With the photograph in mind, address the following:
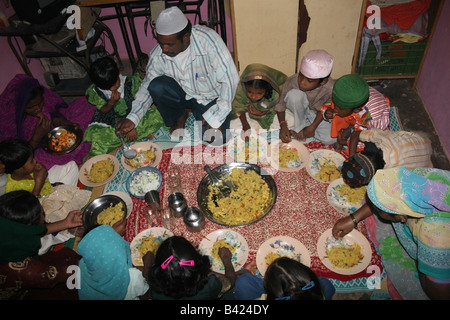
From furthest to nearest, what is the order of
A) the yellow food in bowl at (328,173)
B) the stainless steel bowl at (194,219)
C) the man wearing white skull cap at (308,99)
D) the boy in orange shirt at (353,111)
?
the man wearing white skull cap at (308,99) < the yellow food in bowl at (328,173) < the boy in orange shirt at (353,111) < the stainless steel bowl at (194,219)

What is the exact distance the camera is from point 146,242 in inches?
112

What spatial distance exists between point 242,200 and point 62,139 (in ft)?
8.61

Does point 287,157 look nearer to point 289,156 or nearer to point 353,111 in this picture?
point 289,156

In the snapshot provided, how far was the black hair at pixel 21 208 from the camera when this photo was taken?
2545mm

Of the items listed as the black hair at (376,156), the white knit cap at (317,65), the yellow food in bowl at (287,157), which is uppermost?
the white knit cap at (317,65)

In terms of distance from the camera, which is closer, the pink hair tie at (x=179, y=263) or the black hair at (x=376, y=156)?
the pink hair tie at (x=179, y=263)

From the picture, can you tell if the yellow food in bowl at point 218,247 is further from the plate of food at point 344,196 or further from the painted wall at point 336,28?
the painted wall at point 336,28

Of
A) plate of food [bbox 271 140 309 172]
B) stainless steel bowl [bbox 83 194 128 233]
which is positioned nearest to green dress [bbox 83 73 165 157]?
stainless steel bowl [bbox 83 194 128 233]

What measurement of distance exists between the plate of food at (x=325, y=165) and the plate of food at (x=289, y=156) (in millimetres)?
82

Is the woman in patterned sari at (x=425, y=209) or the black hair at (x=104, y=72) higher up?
the black hair at (x=104, y=72)

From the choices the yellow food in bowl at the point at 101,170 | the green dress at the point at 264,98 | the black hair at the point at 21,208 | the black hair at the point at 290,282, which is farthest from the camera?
the green dress at the point at 264,98

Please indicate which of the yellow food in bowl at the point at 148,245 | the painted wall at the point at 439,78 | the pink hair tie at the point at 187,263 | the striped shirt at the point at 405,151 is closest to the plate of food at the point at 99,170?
the yellow food in bowl at the point at 148,245

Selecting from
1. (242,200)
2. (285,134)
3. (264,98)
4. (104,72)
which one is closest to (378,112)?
(285,134)

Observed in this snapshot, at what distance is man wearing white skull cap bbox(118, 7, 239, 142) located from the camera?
3.25 meters
